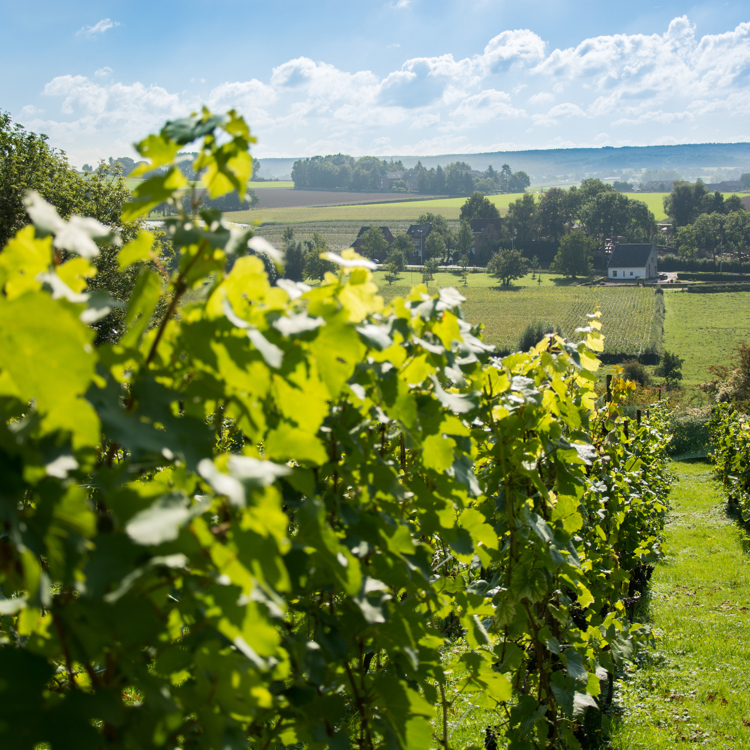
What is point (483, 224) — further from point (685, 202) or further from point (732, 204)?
point (732, 204)

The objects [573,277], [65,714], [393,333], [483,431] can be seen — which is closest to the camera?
[65,714]

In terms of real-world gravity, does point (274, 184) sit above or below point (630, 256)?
above

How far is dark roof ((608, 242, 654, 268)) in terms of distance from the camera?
258 feet

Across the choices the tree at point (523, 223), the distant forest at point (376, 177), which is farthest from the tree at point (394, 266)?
the distant forest at point (376, 177)

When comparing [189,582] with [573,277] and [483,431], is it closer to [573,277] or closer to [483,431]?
[483,431]

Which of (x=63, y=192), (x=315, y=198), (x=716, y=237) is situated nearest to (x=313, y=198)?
(x=315, y=198)

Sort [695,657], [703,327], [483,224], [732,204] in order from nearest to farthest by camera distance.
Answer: [695,657] → [703,327] → [483,224] → [732,204]

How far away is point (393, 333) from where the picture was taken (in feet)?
4.15

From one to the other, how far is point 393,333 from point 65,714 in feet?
2.81

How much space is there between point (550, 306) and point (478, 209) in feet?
110

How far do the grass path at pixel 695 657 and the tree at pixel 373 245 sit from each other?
4787 centimetres

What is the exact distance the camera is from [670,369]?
4694cm

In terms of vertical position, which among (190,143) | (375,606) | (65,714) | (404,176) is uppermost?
(404,176)

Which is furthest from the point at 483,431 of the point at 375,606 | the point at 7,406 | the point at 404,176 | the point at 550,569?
the point at 404,176
